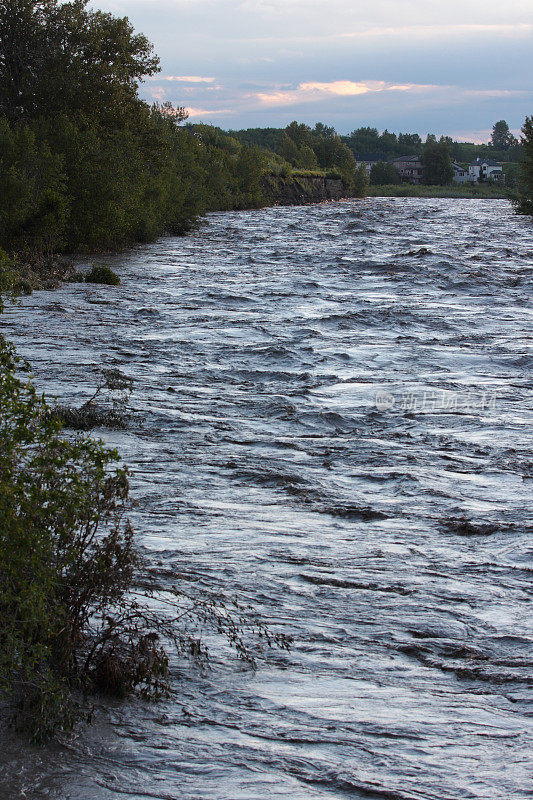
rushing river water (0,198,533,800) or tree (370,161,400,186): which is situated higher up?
tree (370,161,400,186)

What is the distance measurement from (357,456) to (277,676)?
4510 millimetres

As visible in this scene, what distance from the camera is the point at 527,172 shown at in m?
61.1

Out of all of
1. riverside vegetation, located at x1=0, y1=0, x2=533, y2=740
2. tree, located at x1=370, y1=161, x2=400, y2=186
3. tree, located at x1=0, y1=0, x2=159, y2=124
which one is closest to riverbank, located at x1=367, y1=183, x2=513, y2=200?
tree, located at x1=370, y1=161, x2=400, y2=186

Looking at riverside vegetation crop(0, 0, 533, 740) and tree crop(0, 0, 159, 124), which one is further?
tree crop(0, 0, 159, 124)

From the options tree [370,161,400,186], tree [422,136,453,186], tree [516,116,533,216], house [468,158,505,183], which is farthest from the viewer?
house [468,158,505,183]

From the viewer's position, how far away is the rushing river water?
14.0ft

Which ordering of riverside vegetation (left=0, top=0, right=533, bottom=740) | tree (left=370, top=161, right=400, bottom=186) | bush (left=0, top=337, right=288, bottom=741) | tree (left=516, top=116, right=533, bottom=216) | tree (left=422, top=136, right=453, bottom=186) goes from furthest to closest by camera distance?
tree (left=422, top=136, right=453, bottom=186), tree (left=370, top=161, right=400, bottom=186), tree (left=516, top=116, right=533, bottom=216), riverside vegetation (left=0, top=0, right=533, bottom=740), bush (left=0, top=337, right=288, bottom=741)

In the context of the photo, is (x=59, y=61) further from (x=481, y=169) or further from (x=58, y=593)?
(x=481, y=169)

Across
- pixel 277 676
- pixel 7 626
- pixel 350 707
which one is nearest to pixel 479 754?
pixel 350 707

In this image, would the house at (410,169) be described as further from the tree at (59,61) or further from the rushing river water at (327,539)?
the rushing river water at (327,539)

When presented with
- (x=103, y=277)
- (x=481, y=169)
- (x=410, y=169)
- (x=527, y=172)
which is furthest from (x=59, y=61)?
(x=481, y=169)

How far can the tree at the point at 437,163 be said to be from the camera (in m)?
155

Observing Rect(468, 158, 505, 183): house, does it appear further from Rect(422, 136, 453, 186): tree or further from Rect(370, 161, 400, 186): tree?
Rect(370, 161, 400, 186): tree

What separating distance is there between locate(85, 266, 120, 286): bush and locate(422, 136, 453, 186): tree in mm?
141522
